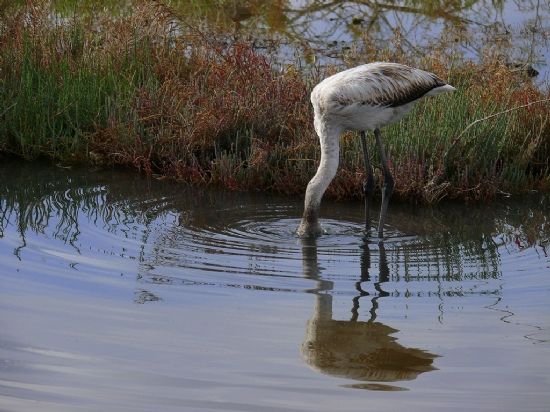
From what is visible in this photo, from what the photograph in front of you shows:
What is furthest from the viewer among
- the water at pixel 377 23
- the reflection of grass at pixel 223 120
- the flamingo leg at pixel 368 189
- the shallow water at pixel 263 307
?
the water at pixel 377 23

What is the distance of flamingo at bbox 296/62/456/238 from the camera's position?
6867mm

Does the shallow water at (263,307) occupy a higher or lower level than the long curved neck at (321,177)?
lower

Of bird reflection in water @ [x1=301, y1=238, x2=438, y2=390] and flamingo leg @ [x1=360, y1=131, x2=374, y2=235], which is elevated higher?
flamingo leg @ [x1=360, y1=131, x2=374, y2=235]

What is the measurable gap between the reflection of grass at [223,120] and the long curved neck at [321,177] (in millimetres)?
989

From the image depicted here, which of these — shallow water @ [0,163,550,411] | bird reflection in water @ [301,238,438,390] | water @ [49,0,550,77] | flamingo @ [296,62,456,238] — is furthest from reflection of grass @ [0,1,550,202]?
water @ [49,0,550,77]

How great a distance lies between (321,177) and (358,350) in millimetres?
2546

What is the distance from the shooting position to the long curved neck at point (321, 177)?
6906mm

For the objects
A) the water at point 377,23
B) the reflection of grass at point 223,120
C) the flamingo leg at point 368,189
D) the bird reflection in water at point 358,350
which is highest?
the water at point 377,23

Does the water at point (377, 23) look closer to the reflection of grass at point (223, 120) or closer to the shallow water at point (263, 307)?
the reflection of grass at point (223, 120)

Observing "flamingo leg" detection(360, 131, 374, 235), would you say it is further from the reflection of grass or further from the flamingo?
the reflection of grass

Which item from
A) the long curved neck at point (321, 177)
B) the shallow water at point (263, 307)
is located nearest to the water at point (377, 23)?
the long curved neck at point (321, 177)

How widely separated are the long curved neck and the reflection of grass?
989 millimetres

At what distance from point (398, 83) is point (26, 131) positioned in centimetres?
427

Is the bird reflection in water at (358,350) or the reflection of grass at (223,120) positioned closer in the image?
the bird reflection in water at (358,350)
